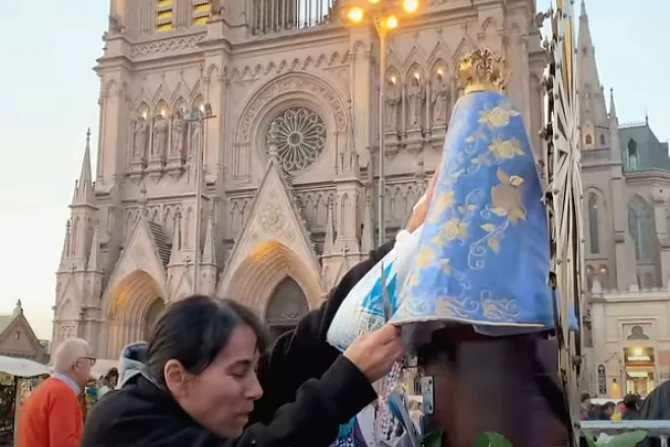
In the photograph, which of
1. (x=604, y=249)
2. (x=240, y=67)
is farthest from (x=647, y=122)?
(x=240, y=67)

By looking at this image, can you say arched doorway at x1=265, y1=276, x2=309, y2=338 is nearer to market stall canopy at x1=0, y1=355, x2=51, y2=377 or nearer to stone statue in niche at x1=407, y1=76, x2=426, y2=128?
stone statue in niche at x1=407, y1=76, x2=426, y2=128

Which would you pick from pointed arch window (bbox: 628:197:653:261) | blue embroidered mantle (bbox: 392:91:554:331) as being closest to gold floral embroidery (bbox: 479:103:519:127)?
blue embroidered mantle (bbox: 392:91:554:331)

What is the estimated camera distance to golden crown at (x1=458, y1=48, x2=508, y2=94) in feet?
6.67

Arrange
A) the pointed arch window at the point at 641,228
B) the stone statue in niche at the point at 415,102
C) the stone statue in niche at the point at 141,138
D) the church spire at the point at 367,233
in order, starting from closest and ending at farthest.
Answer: the church spire at the point at 367,233, the stone statue in niche at the point at 415,102, the stone statue in niche at the point at 141,138, the pointed arch window at the point at 641,228

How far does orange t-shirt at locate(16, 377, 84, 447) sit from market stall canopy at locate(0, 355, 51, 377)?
7.93 meters

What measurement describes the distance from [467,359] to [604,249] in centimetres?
3122

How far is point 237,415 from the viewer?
161cm

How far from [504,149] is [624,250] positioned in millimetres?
30729

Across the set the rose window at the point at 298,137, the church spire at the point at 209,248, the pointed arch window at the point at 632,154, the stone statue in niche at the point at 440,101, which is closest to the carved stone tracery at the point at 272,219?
the church spire at the point at 209,248

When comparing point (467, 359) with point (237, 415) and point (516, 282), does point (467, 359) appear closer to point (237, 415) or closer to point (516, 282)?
point (516, 282)

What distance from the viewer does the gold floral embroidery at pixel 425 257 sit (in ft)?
6.04

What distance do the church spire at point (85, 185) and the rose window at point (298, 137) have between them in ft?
19.6

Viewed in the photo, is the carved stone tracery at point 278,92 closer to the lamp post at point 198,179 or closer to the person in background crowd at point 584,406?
the lamp post at point 198,179

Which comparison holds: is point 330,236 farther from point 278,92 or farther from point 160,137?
point 160,137
